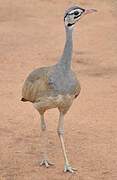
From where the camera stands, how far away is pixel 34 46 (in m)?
11.8

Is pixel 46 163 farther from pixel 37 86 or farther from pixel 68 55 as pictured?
pixel 68 55

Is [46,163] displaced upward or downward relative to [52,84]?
downward

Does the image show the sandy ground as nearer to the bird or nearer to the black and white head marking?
the bird

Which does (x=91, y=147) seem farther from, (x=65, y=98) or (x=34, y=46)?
(x=34, y=46)

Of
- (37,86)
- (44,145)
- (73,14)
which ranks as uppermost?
(73,14)

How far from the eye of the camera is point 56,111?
8047 mm

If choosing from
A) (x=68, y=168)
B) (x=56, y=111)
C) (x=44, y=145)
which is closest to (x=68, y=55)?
(x=44, y=145)

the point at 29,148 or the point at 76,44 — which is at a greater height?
the point at 76,44

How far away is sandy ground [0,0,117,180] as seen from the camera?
6.34 meters

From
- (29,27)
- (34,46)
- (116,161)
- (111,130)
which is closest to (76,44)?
(34,46)

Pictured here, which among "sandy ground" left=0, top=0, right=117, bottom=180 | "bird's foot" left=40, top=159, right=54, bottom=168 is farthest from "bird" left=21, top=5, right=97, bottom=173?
"sandy ground" left=0, top=0, right=117, bottom=180

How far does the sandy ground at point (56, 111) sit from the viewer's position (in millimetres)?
6336

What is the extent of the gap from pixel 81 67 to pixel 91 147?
374cm

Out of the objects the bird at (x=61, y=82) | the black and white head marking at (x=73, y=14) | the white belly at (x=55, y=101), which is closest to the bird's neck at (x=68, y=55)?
the bird at (x=61, y=82)
